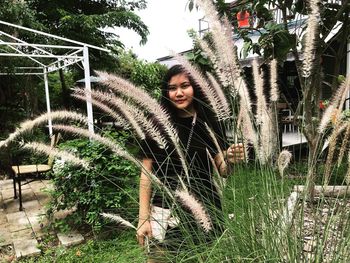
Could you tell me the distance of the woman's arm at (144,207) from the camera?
4.25ft

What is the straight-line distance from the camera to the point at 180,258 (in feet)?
3.68

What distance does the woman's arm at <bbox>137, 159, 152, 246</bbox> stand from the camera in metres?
1.30

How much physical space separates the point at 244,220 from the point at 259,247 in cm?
11

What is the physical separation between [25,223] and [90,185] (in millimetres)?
1259

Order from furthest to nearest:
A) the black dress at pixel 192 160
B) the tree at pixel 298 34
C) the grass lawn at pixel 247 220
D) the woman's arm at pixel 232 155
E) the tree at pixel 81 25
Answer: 1. the tree at pixel 81 25
2. the tree at pixel 298 34
3. the black dress at pixel 192 160
4. the woman's arm at pixel 232 155
5. the grass lawn at pixel 247 220

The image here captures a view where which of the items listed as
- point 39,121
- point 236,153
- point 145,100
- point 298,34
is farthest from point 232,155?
point 298,34

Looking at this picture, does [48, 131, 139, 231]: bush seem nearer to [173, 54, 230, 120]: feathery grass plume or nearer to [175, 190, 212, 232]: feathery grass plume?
[173, 54, 230, 120]: feathery grass plume

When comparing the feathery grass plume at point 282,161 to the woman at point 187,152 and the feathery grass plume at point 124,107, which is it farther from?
the feathery grass plume at point 124,107

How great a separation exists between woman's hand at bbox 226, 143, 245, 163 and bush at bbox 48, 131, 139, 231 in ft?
7.00

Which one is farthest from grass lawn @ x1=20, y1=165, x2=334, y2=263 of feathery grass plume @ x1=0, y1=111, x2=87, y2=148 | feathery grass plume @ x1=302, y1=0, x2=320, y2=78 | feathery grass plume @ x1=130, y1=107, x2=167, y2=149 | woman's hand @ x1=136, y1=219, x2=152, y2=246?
feathery grass plume @ x1=0, y1=111, x2=87, y2=148

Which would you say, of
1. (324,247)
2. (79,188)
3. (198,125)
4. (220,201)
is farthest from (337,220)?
(79,188)

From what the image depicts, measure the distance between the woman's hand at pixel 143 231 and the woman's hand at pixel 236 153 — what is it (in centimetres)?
42

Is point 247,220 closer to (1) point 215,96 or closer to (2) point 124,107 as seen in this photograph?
(1) point 215,96

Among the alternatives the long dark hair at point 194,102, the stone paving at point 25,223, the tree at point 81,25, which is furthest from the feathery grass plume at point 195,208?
the tree at point 81,25
